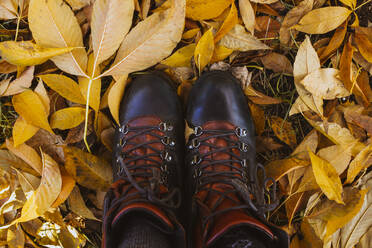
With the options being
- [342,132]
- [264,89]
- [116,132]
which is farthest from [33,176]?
[342,132]

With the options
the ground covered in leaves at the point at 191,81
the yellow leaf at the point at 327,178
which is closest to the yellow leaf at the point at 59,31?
the ground covered in leaves at the point at 191,81

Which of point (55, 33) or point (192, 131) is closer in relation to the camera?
point (55, 33)

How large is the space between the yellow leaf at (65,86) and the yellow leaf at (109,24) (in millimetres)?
96

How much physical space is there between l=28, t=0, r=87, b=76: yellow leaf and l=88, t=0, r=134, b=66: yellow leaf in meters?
0.06

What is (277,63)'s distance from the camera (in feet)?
2.95

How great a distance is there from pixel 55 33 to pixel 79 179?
0.36 meters

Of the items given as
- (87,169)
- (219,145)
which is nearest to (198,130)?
(219,145)

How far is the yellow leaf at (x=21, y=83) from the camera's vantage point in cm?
86

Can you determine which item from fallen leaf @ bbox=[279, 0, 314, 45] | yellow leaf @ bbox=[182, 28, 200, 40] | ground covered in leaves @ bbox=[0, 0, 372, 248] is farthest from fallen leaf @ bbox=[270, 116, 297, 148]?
yellow leaf @ bbox=[182, 28, 200, 40]

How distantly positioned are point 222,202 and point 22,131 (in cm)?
53

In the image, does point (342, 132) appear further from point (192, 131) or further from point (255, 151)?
point (192, 131)

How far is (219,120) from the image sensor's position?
2.95ft

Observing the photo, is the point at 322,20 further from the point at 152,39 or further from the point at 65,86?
the point at 65,86

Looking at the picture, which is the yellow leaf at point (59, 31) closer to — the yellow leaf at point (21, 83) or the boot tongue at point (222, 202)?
the yellow leaf at point (21, 83)
